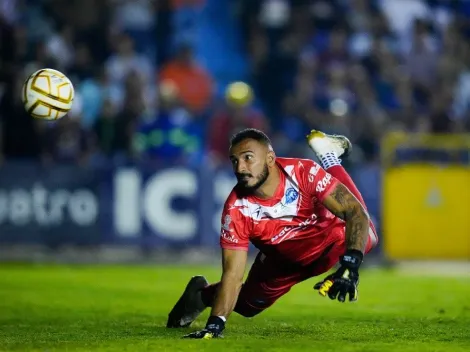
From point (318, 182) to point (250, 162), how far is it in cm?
61

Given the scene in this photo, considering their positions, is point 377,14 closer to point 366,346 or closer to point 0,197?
point 0,197

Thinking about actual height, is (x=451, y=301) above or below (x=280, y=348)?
above

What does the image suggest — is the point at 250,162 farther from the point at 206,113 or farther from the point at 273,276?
the point at 206,113

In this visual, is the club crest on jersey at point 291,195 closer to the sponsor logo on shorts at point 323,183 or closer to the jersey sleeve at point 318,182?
the jersey sleeve at point 318,182

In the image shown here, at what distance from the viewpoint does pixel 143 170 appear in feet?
59.4

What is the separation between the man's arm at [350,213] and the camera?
26.8ft

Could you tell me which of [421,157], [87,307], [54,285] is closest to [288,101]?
[421,157]

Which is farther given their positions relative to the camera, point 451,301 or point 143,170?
point 143,170

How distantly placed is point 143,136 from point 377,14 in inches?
273

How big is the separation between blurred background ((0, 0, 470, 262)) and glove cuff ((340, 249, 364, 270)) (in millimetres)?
10189

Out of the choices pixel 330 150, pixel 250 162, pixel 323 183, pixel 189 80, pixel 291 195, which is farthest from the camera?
pixel 189 80

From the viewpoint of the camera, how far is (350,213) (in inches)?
330

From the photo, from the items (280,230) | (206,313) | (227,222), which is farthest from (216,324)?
(206,313)

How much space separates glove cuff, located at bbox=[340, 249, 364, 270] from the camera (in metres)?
7.88
